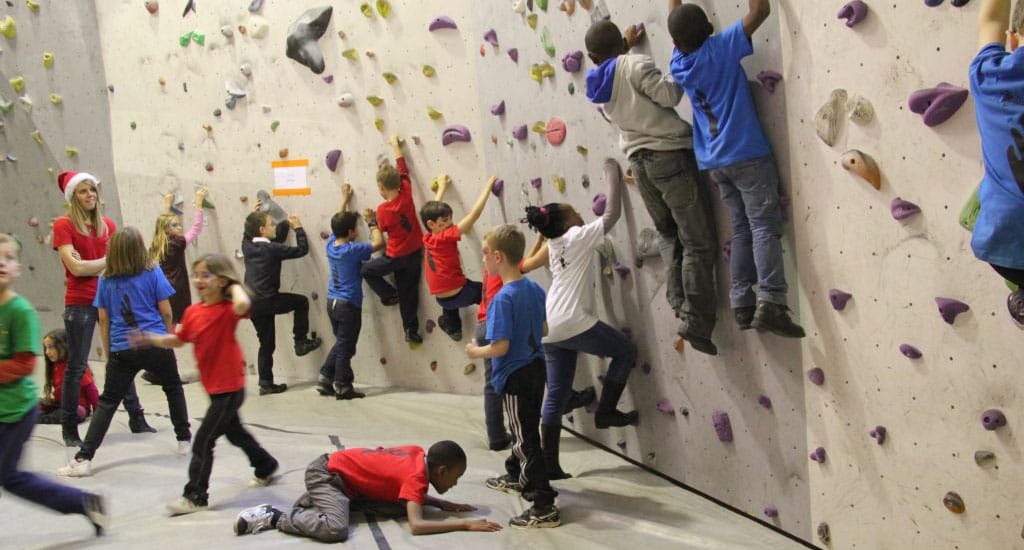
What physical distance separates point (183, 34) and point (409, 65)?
2003 mm

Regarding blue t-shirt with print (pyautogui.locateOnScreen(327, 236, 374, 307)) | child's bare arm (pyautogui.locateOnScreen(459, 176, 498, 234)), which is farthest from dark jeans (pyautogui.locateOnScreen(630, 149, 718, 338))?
blue t-shirt with print (pyautogui.locateOnScreen(327, 236, 374, 307))

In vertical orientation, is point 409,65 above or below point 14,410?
above

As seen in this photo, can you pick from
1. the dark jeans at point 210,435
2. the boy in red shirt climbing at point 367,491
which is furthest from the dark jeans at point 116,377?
the boy in red shirt climbing at point 367,491

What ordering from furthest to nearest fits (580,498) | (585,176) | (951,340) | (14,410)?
1. (585,176)
2. (580,498)
3. (14,410)
4. (951,340)

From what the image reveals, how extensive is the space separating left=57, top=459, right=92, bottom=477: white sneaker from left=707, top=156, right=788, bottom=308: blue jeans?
302cm

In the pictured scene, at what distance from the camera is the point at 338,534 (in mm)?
3141

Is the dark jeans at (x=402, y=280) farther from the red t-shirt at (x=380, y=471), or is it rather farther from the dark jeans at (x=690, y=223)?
the dark jeans at (x=690, y=223)

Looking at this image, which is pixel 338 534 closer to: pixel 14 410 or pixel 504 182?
pixel 14 410

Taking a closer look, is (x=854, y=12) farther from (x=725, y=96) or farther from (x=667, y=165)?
(x=667, y=165)

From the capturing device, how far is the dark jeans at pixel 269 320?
19.3ft

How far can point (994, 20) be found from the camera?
200 cm

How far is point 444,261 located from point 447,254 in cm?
5

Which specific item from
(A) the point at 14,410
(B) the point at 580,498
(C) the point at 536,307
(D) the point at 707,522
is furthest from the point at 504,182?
(A) the point at 14,410

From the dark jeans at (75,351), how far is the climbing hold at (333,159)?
1922mm
